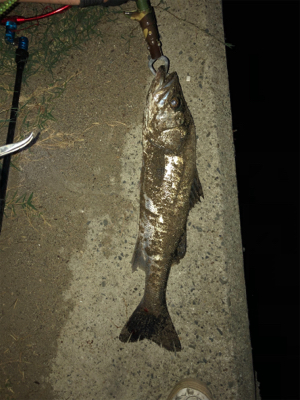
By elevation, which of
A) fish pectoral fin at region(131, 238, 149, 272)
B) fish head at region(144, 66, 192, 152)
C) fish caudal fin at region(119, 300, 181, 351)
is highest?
fish head at region(144, 66, 192, 152)

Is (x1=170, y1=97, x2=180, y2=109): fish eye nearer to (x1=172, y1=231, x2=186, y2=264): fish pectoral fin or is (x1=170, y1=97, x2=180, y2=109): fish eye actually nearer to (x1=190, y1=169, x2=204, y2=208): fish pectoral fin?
(x1=190, y1=169, x2=204, y2=208): fish pectoral fin

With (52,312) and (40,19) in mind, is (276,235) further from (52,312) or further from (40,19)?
(40,19)

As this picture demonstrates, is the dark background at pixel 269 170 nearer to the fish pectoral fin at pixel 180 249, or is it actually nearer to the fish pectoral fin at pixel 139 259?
the fish pectoral fin at pixel 180 249

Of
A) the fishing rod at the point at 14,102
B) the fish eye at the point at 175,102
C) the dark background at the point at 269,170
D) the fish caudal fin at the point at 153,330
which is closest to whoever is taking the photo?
the fish eye at the point at 175,102

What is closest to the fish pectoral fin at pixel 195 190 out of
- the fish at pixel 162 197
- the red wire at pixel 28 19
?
the fish at pixel 162 197

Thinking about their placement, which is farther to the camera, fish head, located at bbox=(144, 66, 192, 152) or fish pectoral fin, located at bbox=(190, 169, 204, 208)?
fish pectoral fin, located at bbox=(190, 169, 204, 208)

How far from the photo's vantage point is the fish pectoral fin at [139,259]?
99.4 inches

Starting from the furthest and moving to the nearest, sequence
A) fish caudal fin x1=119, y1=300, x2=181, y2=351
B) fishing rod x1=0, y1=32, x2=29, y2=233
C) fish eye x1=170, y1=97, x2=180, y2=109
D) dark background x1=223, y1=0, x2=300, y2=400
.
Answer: dark background x1=223, y1=0, x2=300, y2=400 → fishing rod x1=0, y1=32, x2=29, y2=233 → fish caudal fin x1=119, y1=300, x2=181, y2=351 → fish eye x1=170, y1=97, x2=180, y2=109

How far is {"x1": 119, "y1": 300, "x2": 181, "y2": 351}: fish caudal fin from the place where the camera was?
2518 mm

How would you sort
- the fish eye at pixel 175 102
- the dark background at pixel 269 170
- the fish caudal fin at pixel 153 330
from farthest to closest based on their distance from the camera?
the dark background at pixel 269 170
the fish caudal fin at pixel 153 330
the fish eye at pixel 175 102

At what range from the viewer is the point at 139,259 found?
2.57m

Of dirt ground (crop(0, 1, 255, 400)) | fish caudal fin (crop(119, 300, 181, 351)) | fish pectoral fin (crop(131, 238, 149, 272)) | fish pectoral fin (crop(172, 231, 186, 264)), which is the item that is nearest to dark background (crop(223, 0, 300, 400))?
dirt ground (crop(0, 1, 255, 400))

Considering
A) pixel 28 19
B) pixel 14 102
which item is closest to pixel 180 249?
pixel 14 102

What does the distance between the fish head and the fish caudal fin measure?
184 cm
